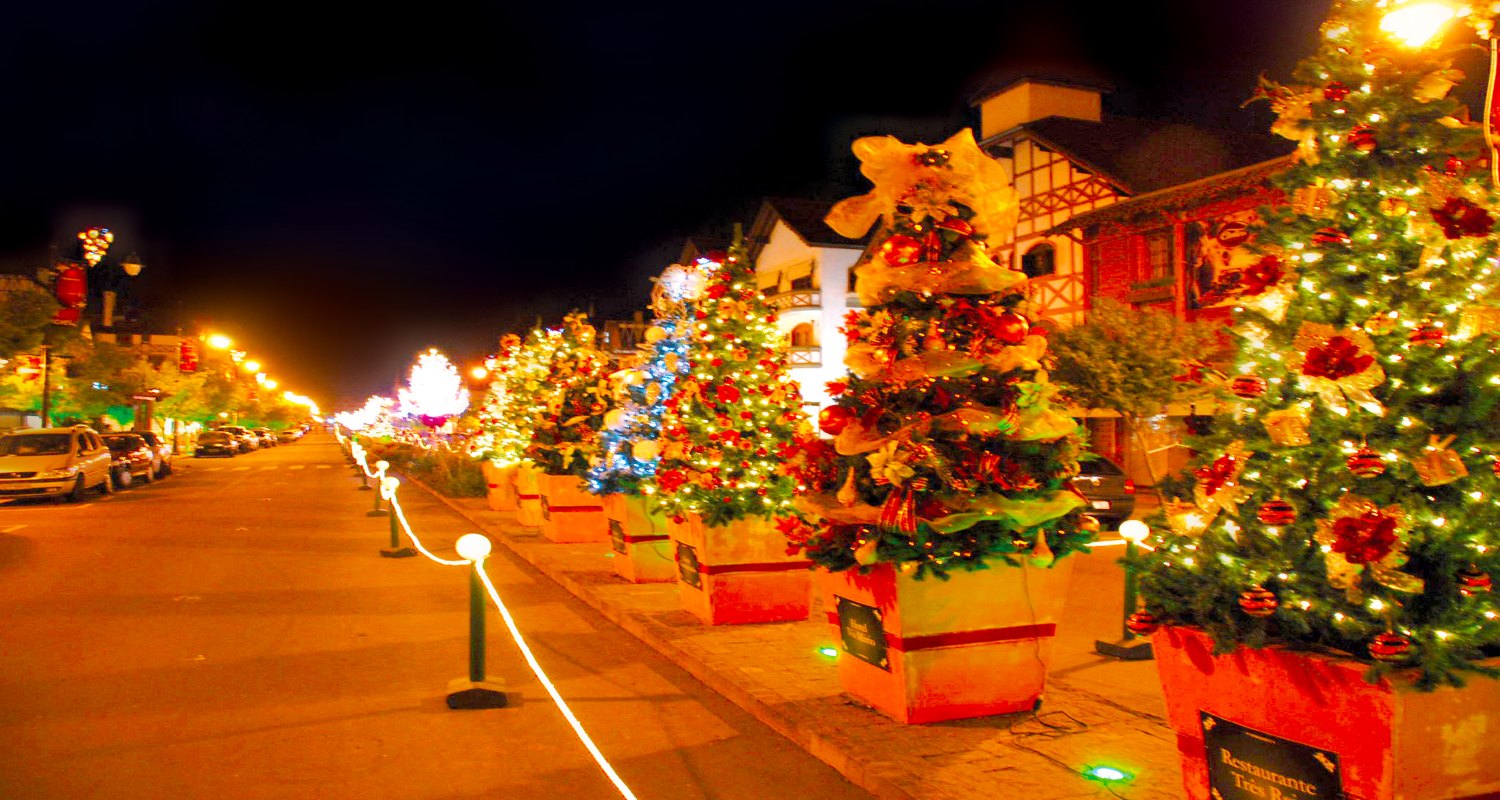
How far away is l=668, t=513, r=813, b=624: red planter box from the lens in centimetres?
913

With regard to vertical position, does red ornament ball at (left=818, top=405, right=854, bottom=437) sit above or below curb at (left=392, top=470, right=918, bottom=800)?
above

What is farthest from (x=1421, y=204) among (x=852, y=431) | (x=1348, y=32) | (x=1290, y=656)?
(x=852, y=431)

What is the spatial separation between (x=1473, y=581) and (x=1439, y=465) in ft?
1.26

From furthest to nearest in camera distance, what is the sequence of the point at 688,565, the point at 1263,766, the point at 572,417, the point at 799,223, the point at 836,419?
1. the point at 799,223
2. the point at 572,417
3. the point at 688,565
4. the point at 836,419
5. the point at 1263,766

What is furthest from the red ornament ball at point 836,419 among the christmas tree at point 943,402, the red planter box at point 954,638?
the red planter box at point 954,638

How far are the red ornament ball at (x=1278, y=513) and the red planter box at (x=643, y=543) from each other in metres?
8.03

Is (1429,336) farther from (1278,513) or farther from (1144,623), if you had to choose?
(1144,623)

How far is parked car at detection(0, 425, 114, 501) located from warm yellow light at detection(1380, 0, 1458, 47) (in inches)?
1011

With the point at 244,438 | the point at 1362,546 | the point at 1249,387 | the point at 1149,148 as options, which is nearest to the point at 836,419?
the point at 1249,387

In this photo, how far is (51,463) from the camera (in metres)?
23.2

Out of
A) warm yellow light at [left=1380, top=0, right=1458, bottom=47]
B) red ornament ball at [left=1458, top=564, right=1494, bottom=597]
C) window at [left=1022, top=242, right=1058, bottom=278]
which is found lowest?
red ornament ball at [left=1458, top=564, right=1494, bottom=597]

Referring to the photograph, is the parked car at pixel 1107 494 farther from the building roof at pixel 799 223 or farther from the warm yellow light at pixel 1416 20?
the building roof at pixel 799 223

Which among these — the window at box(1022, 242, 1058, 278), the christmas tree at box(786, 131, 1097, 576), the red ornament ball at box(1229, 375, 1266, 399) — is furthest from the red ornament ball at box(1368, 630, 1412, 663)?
the window at box(1022, 242, 1058, 278)

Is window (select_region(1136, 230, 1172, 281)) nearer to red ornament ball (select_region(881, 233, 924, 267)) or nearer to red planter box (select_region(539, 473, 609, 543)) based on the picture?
red planter box (select_region(539, 473, 609, 543))
